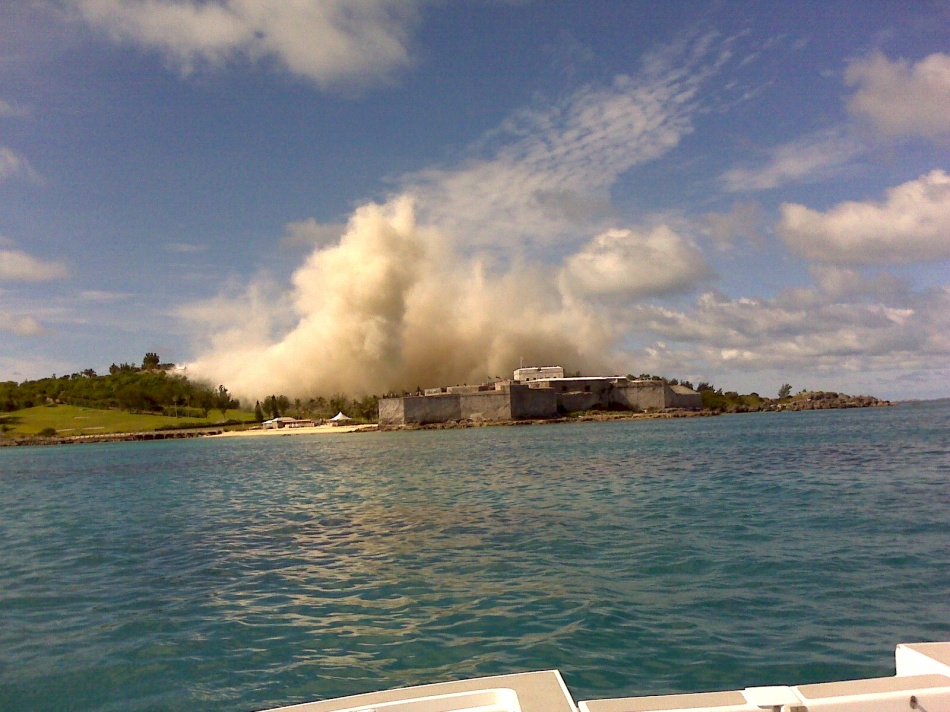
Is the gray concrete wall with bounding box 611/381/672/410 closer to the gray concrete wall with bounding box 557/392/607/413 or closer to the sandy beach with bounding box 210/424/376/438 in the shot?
the gray concrete wall with bounding box 557/392/607/413

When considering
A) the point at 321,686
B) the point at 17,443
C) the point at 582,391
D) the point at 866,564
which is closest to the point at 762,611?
the point at 866,564

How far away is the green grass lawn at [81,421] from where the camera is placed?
154 m

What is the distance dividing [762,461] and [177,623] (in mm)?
28324

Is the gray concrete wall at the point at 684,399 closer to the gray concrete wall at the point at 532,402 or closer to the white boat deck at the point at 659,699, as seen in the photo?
the gray concrete wall at the point at 532,402

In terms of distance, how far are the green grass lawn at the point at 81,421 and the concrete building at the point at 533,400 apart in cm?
6386

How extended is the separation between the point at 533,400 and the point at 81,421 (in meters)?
107

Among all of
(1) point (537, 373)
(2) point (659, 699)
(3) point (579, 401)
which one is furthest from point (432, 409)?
(2) point (659, 699)

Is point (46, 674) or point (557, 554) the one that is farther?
point (557, 554)

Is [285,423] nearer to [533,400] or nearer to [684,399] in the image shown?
[533,400]

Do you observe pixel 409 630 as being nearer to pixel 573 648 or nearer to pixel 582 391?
pixel 573 648

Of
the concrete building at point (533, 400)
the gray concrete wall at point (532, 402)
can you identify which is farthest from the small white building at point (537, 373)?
the gray concrete wall at point (532, 402)

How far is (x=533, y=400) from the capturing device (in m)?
133

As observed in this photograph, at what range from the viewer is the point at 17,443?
139125 mm

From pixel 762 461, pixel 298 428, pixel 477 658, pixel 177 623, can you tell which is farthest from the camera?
pixel 298 428
